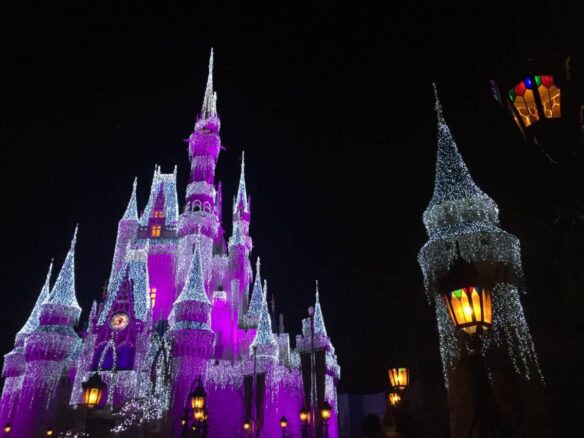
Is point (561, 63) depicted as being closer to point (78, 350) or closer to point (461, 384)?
point (461, 384)

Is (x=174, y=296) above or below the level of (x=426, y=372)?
above

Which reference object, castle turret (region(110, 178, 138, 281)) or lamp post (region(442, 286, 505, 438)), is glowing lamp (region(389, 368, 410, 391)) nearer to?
lamp post (region(442, 286, 505, 438))

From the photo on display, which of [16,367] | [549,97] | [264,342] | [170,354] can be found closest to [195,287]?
[170,354]

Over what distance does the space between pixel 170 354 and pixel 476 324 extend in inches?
1037

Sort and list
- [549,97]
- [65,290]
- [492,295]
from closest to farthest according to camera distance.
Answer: [549,97]
[492,295]
[65,290]

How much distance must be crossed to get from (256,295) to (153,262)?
8.56 m

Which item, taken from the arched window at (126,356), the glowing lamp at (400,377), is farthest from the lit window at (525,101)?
the arched window at (126,356)

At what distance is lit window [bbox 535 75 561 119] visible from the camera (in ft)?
13.7

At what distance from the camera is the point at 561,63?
4.07m

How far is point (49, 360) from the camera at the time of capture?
30.0 m

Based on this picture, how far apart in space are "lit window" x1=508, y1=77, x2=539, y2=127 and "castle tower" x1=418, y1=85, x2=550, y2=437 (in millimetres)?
8051

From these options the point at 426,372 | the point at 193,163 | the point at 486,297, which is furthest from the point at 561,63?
the point at 193,163

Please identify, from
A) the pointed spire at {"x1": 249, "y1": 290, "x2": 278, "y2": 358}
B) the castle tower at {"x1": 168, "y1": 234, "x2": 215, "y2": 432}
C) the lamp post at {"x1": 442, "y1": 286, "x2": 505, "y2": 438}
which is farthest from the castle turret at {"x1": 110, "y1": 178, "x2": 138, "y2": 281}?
the lamp post at {"x1": 442, "y1": 286, "x2": 505, "y2": 438}

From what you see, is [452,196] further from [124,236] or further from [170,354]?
[124,236]
